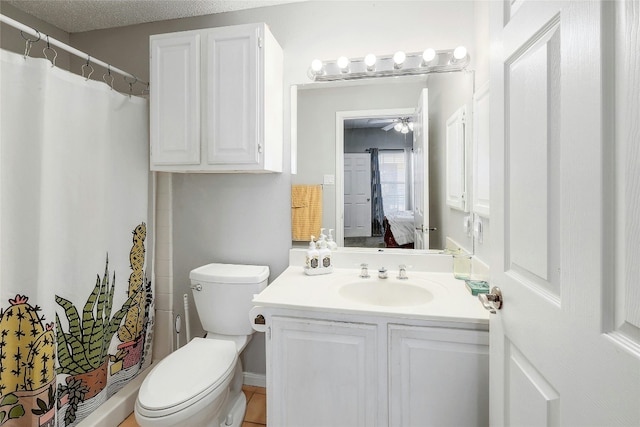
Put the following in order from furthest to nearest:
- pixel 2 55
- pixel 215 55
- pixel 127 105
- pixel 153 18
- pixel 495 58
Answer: pixel 153 18 → pixel 127 105 → pixel 215 55 → pixel 2 55 → pixel 495 58

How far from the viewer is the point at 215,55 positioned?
1623 mm

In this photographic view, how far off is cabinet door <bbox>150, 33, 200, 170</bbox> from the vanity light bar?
649 millimetres

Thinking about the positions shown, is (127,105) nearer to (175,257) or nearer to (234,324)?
(175,257)

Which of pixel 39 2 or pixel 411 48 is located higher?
pixel 39 2

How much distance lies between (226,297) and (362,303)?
76 centimetres

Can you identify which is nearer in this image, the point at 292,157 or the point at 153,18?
the point at 292,157

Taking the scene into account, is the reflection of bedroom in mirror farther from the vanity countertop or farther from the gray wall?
the gray wall

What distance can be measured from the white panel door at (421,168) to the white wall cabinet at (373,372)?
665mm

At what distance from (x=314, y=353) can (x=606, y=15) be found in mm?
1249

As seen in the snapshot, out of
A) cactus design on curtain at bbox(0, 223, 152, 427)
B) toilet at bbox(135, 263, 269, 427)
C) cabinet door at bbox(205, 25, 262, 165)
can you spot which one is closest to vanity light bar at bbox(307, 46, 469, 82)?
cabinet door at bbox(205, 25, 262, 165)

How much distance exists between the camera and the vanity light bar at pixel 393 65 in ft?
5.27

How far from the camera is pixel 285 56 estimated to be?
1.84 metres

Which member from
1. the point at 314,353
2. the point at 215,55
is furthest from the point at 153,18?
the point at 314,353

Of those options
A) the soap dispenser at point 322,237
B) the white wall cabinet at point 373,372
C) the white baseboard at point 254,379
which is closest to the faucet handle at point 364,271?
the soap dispenser at point 322,237
